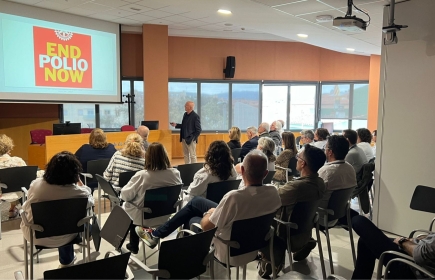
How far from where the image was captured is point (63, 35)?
800 centimetres

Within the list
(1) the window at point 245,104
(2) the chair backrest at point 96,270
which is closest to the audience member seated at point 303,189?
(2) the chair backrest at point 96,270

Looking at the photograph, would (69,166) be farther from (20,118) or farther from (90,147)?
(20,118)

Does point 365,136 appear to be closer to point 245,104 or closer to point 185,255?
point 185,255

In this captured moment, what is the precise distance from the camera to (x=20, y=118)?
8.55 meters

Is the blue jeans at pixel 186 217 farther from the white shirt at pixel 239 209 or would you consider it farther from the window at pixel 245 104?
the window at pixel 245 104

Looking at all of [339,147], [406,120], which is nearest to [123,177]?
[339,147]

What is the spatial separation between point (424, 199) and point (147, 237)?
2574 mm

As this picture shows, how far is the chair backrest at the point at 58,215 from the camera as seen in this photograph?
2.57 m

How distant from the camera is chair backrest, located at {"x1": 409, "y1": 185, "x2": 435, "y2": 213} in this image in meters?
3.08

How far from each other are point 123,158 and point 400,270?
9.52ft

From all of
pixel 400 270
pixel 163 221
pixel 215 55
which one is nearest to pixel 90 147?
pixel 163 221

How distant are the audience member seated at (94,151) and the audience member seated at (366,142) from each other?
3.60 meters

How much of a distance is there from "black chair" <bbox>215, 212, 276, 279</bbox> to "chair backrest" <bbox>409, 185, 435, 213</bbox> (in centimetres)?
159

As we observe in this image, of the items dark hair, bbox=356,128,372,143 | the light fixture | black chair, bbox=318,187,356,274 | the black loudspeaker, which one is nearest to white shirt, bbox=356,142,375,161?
dark hair, bbox=356,128,372,143
